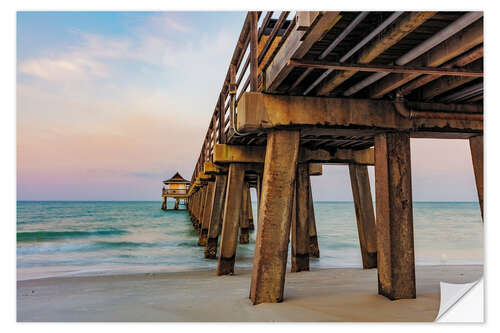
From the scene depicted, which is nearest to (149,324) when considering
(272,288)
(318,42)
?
(272,288)

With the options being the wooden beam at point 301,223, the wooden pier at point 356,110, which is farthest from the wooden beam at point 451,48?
the wooden beam at point 301,223

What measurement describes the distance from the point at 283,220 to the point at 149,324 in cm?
166

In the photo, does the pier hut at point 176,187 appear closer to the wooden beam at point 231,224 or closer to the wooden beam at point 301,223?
the wooden beam at point 231,224

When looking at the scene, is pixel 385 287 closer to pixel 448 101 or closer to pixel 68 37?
pixel 448 101

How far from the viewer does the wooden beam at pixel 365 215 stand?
7.84 metres

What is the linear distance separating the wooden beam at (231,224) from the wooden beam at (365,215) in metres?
2.46

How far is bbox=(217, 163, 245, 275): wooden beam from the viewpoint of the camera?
7480 mm

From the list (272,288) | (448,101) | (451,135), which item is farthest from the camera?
(451,135)

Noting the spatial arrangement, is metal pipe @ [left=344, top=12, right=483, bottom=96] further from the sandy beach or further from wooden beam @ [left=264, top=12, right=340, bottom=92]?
the sandy beach

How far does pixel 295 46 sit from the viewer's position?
3164 millimetres

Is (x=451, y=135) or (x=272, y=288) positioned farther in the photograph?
(x=451, y=135)

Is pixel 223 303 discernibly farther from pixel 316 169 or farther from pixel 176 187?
pixel 176 187

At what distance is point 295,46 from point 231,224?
494 cm
